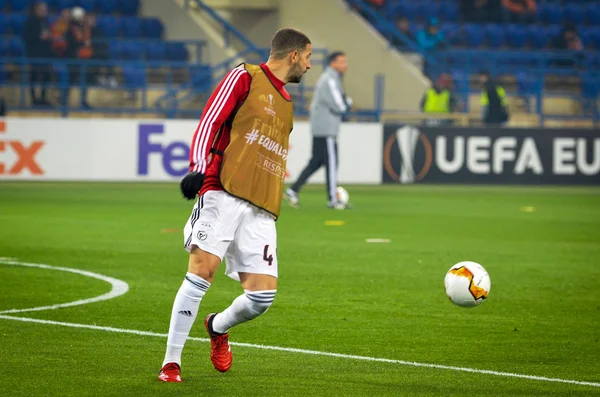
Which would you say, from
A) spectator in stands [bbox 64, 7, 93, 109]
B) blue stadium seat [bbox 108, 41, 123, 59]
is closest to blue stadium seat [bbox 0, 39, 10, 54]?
spectator in stands [bbox 64, 7, 93, 109]

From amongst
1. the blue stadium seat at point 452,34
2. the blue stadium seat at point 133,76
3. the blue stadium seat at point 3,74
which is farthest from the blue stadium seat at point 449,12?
the blue stadium seat at point 3,74

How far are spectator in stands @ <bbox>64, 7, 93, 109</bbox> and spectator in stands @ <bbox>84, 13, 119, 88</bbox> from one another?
0.15 metres

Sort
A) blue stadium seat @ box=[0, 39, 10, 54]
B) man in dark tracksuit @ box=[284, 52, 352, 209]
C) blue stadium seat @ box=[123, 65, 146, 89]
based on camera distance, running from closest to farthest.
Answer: man in dark tracksuit @ box=[284, 52, 352, 209]
blue stadium seat @ box=[123, 65, 146, 89]
blue stadium seat @ box=[0, 39, 10, 54]

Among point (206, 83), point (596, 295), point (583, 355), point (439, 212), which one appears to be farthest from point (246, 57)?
point (583, 355)

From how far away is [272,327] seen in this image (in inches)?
334

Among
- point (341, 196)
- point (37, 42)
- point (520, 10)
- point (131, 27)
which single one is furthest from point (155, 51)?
point (341, 196)

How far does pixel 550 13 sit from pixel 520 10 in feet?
3.35

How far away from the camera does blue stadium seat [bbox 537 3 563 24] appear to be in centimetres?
3162

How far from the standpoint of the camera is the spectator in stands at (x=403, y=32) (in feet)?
97.4

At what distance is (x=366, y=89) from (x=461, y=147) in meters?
5.22

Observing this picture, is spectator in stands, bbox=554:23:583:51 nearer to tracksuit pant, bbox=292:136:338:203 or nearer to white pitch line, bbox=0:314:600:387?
tracksuit pant, bbox=292:136:338:203

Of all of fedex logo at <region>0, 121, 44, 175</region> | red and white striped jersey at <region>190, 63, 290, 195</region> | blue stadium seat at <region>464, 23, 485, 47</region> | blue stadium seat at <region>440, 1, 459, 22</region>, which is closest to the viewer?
red and white striped jersey at <region>190, 63, 290, 195</region>

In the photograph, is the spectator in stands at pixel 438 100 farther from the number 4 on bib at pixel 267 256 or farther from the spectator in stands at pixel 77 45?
the number 4 on bib at pixel 267 256

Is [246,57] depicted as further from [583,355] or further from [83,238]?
[583,355]
